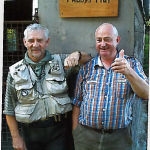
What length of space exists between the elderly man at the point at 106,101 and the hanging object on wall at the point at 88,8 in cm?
59

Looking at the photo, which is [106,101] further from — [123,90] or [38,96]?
[38,96]

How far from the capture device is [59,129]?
2578mm

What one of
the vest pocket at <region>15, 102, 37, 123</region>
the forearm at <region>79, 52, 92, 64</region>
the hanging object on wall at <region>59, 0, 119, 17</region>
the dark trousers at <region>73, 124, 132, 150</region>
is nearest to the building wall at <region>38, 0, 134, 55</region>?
the hanging object on wall at <region>59, 0, 119, 17</region>

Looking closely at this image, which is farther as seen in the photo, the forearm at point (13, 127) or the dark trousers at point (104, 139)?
the forearm at point (13, 127)

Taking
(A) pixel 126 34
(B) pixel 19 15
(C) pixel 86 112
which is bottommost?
(C) pixel 86 112

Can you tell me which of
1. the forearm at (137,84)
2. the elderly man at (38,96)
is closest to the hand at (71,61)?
the elderly man at (38,96)

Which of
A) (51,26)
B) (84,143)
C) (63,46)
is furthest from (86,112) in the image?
(51,26)

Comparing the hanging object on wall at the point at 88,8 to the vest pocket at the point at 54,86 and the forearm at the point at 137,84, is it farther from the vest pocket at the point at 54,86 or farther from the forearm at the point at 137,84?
the forearm at the point at 137,84

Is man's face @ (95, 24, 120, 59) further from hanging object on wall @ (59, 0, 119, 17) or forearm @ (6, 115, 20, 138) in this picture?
forearm @ (6, 115, 20, 138)

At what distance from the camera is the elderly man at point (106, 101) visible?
229cm

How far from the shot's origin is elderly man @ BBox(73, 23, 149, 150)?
7.51 ft

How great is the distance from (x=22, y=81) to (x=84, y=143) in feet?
2.73

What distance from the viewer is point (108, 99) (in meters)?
2.29

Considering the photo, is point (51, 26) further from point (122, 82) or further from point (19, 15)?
point (19, 15)
